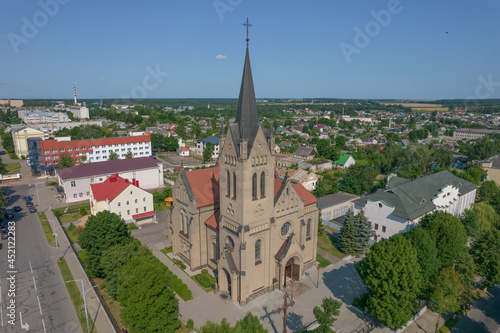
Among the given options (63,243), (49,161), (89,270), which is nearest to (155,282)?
(89,270)

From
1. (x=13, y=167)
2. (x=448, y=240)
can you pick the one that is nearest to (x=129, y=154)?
(x=13, y=167)

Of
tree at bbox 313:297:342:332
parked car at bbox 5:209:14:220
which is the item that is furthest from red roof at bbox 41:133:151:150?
tree at bbox 313:297:342:332

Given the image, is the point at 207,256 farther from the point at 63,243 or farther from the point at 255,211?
the point at 63,243

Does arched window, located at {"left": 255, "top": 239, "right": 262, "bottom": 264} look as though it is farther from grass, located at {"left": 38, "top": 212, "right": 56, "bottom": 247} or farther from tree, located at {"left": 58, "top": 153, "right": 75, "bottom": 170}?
tree, located at {"left": 58, "top": 153, "right": 75, "bottom": 170}

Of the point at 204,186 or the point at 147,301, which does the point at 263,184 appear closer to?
the point at 204,186

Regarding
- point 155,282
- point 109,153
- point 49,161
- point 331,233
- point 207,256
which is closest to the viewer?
point 155,282
